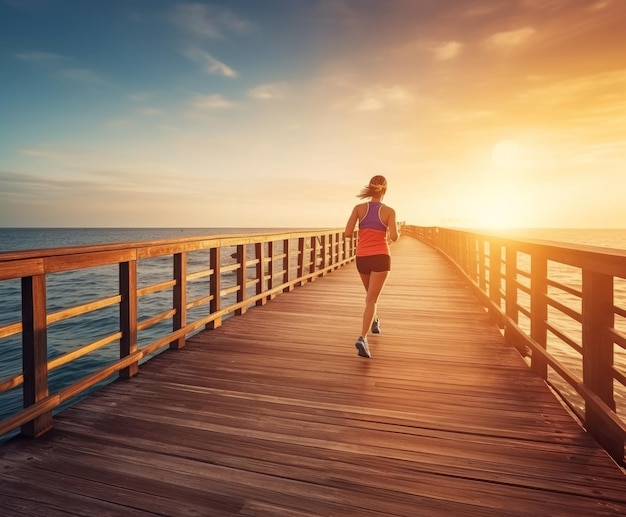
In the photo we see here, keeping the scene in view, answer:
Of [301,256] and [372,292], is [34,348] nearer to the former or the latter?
[372,292]

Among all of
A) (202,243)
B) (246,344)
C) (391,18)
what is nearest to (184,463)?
(246,344)

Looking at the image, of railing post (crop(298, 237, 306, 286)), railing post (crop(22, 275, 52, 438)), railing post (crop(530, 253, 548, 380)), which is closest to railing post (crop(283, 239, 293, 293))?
railing post (crop(298, 237, 306, 286))

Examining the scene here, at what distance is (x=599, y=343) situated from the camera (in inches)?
89.0

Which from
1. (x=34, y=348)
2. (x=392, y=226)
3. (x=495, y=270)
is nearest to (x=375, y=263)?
(x=392, y=226)

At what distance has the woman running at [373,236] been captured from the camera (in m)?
3.86

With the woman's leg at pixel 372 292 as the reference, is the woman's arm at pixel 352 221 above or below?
above

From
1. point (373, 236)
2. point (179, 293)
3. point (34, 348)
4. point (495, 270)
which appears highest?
point (373, 236)

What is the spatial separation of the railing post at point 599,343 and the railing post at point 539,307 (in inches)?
35.8

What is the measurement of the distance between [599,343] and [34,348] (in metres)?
3.51

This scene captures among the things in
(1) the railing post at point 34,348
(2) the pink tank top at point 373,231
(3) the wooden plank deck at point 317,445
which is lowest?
(3) the wooden plank deck at point 317,445

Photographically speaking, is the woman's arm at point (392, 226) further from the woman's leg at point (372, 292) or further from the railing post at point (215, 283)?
the railing post at point (215, 283)

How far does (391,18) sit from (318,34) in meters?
2.73

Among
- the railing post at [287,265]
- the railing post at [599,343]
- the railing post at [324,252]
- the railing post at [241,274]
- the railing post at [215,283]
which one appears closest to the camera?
the railing post at [599,343]

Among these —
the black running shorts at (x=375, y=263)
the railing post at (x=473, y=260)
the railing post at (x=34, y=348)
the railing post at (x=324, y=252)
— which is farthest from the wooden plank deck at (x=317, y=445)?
the railing post at (x=324, y=252)
